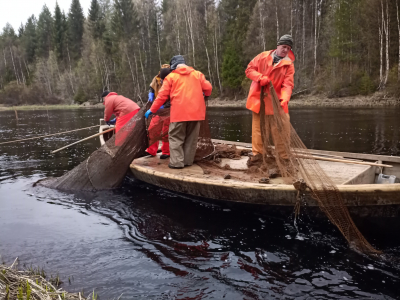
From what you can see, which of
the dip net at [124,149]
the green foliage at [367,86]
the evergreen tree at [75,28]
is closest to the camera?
the dip net at [124,149]

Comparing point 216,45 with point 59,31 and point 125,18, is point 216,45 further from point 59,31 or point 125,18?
point 59,31

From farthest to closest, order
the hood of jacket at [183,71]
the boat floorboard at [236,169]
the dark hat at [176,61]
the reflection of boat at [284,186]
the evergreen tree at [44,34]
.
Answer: the evergreen tree at [44,34] → the dark hat at [176,61] → the hood of jacket at [183,71] → the boat floorboard at [236,169] → the reflection of boat at [284,186]

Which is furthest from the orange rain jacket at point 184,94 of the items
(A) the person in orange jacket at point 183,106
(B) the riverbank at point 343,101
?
(B) the riverbank at point 343,101

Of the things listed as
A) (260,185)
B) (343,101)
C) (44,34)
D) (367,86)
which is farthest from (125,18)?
(260,185)

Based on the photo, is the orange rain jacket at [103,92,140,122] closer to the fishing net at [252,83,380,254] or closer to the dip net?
the dip net

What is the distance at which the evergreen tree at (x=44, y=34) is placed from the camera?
6109cm

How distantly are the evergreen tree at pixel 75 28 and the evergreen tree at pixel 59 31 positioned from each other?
1.01 meters

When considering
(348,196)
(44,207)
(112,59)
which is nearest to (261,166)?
(348,196)

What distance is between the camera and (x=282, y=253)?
425 cm

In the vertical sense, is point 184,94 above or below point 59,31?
below

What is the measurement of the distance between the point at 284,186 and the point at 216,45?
34149 millimetres

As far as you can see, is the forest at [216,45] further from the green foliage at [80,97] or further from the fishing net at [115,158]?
the fishing net at [115,158]

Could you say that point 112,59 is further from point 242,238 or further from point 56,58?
point 242,238

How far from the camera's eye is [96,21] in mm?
52938
